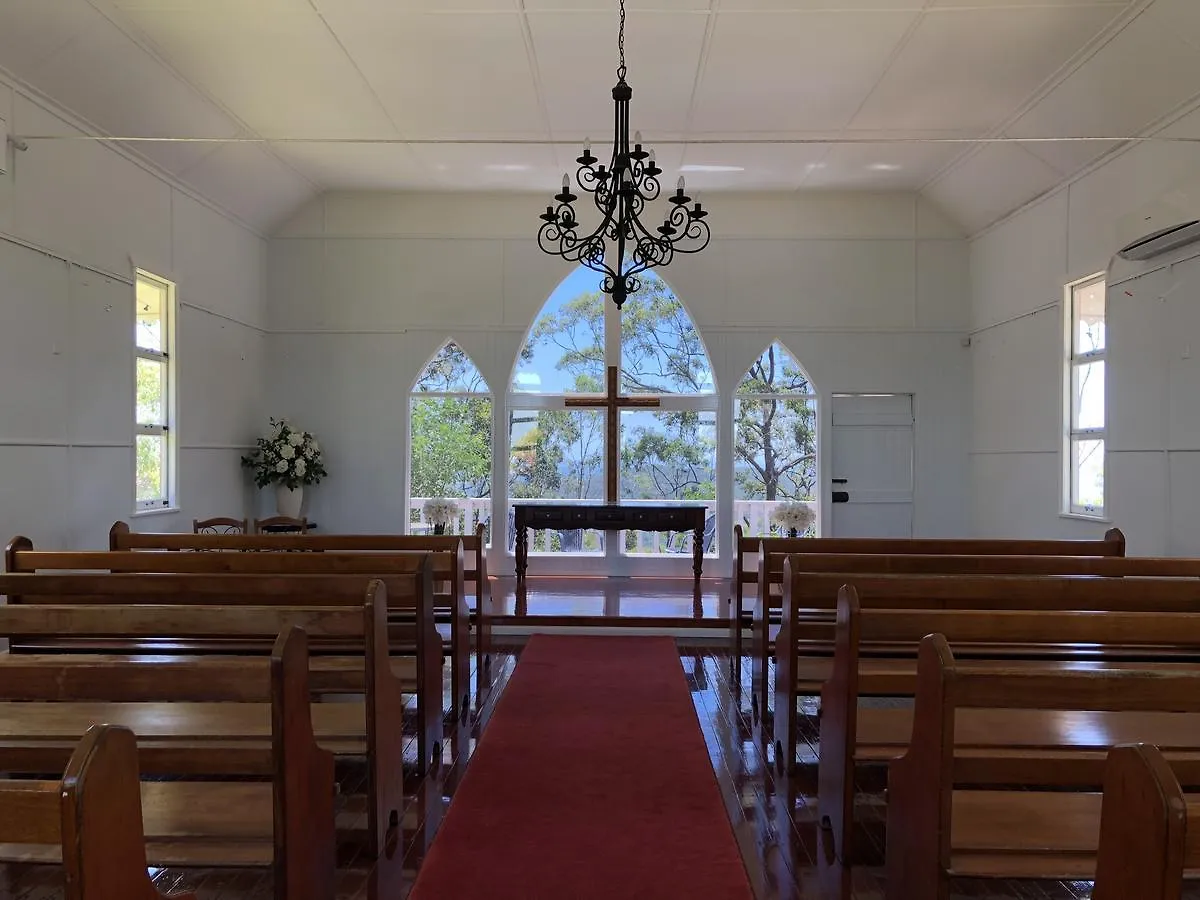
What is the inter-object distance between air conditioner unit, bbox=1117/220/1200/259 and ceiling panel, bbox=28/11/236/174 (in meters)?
6.34

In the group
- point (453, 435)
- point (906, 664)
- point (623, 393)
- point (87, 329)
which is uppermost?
point (87, 329)

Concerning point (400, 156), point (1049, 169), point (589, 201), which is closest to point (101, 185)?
point (400, 156)

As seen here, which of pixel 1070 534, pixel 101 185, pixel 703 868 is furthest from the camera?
pixel 1070 534

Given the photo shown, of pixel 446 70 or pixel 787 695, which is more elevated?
pixel 446 70

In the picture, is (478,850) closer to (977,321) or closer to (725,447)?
(725,447)

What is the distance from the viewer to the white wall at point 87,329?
4.55 metres

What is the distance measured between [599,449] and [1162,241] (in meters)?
4.93

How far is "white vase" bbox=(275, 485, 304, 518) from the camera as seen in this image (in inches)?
295

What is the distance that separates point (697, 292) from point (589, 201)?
1428 millimetres

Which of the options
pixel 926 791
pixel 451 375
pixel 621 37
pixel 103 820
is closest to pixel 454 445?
pixel 451 375

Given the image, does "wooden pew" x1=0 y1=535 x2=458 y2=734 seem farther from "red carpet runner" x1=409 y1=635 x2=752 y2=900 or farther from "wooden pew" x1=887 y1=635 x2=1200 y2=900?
"wooden pew" x1=887 y1=635 x2=1200 y2=900

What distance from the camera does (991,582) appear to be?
2844 mm

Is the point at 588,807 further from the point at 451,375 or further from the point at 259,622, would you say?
the point at 451,375

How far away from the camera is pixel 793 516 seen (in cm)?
726
